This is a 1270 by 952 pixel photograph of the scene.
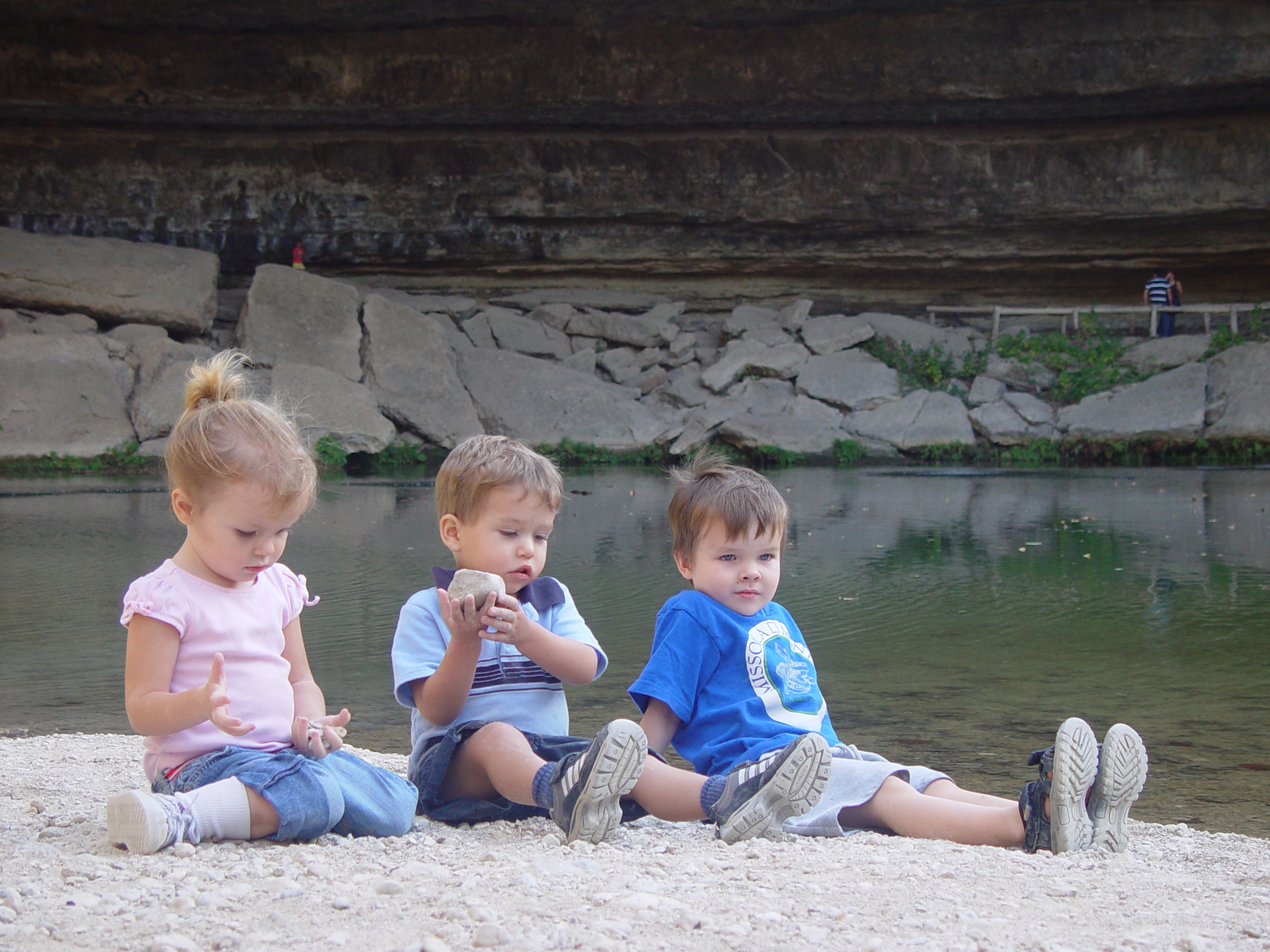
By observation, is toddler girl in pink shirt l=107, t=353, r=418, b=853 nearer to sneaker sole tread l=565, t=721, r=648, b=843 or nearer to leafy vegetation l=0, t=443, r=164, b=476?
sneaker sole tread l=565, t=721, r=648, b=843

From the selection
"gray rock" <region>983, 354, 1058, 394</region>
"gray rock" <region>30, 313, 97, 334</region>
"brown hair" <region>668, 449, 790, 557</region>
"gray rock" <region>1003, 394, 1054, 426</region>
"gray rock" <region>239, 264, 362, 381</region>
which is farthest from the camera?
"gray rock" <region>983, 354, 1058, 394</region>

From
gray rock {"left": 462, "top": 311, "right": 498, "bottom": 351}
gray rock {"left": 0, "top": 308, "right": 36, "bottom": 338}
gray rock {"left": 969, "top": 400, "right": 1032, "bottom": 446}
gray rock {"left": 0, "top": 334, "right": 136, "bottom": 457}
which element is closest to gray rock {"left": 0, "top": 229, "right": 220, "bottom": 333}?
gray rock {"left": 0, "top": 308, "right": 36, "bottom": 338}

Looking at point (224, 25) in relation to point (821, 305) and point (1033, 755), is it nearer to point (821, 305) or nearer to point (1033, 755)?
point (821, 305)

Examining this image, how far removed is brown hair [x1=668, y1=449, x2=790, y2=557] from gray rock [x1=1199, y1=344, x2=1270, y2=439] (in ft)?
45.3

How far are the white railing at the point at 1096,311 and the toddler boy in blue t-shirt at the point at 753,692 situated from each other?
16.4 metres

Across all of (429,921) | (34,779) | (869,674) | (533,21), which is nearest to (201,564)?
(34,779)

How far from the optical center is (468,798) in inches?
108

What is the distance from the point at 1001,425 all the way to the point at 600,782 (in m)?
14.5

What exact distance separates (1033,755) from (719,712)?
2.28ft

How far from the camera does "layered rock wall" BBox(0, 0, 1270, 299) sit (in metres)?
16.2

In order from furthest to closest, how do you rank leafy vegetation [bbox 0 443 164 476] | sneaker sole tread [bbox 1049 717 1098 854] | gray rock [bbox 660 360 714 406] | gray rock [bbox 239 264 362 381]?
gray rock [bbox 660 360 714 406] < gray rock [bbox 239 264 362 381] < leafy vegetation [bbox 0 443 164 476] < sneaker sole tread [bbox 1049 717 1098 854]

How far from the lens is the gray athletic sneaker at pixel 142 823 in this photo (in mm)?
2205

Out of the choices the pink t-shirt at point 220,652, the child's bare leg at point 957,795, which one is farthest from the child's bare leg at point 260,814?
the child's bare leg at point 957,795

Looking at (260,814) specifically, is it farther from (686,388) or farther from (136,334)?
(686,388)
